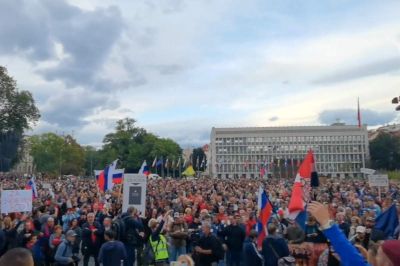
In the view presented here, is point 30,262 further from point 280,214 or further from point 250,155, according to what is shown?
point 250,155

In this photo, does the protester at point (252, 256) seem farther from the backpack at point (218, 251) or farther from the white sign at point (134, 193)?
the white sign at point (134, 193)

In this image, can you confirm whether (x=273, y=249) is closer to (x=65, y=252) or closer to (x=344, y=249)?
(x=65, y=252)

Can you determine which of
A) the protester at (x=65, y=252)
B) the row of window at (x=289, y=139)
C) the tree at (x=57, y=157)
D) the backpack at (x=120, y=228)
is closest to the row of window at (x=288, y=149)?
the row of window at (x=289, y=139)

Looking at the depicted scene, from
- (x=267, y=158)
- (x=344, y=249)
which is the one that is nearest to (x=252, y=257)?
(x=344, y=249)

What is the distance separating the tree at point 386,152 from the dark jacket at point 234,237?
11155 cm

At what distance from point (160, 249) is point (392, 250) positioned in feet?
23.1

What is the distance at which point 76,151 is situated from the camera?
108m

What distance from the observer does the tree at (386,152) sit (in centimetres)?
11131

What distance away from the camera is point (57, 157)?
102 m

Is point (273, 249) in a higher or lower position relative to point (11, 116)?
lower

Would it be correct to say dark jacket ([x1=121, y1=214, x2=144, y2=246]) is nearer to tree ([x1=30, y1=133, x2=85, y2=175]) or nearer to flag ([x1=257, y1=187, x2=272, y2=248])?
flag ([x1=257, y1=187, x2=272, y2=248])

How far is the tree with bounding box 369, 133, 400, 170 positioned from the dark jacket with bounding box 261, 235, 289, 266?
11385cm

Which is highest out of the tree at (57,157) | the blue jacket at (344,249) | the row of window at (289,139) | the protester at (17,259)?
the row of window at (289,139)

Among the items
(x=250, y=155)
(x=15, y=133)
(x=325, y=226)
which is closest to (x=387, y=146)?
(x=250, y=155)
